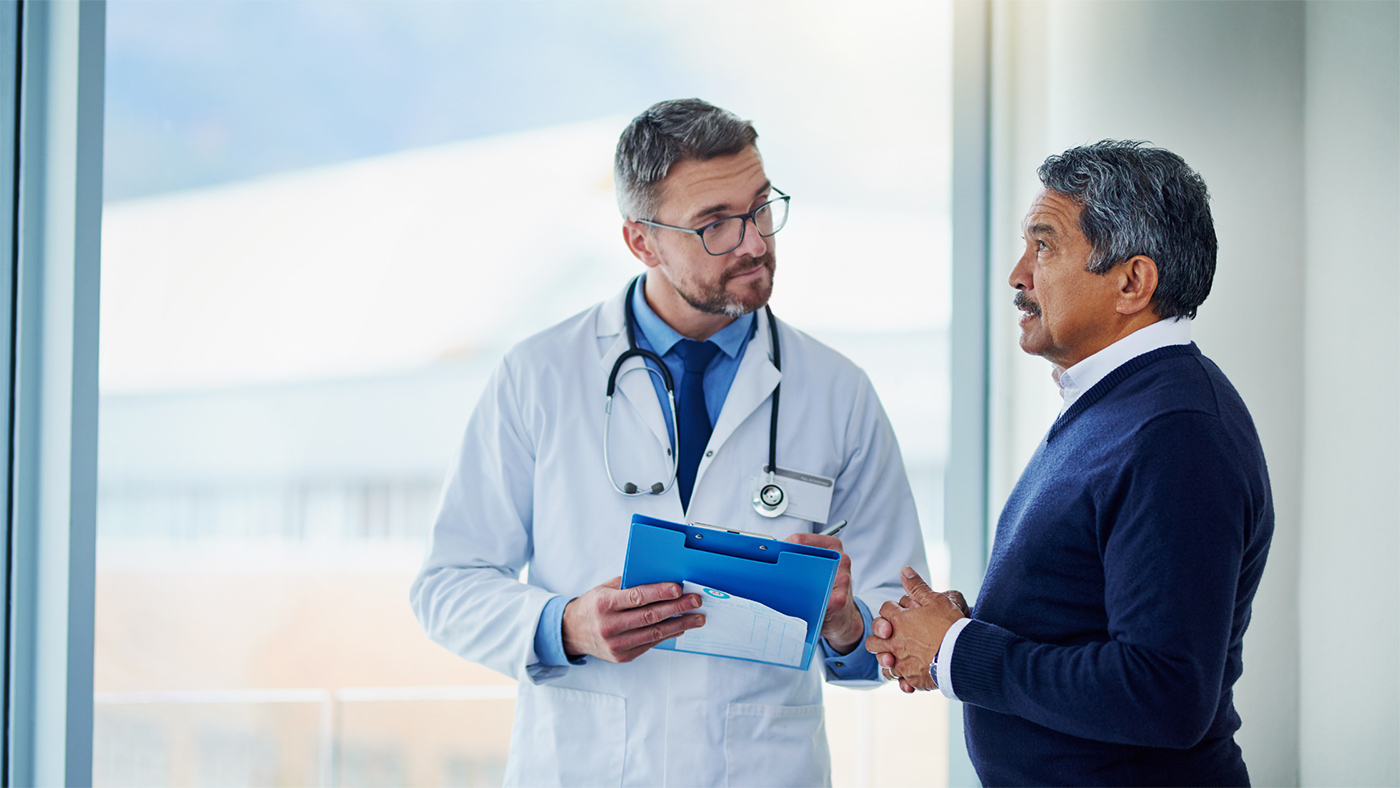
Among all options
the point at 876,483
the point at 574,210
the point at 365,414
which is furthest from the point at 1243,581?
the point at 365,414

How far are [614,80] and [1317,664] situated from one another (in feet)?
6.42

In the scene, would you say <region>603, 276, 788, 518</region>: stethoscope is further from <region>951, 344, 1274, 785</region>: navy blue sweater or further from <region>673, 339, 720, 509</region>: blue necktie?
<region>951, 344, 1274, 785</region>: navy blue sweater

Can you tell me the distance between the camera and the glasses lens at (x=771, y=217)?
1.51 meters

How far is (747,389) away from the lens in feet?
4.79

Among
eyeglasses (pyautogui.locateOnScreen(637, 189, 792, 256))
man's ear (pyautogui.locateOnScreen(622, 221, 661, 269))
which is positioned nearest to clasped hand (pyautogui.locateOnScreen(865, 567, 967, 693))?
eyeglasses (pyautogui.locateOnScreen(637, 189, 792, 256))

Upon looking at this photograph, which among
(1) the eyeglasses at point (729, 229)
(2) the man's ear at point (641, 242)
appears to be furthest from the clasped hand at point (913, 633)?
(2) the man's ear at point (641, 242)

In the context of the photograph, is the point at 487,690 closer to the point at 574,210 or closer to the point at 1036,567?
the point at 574,210

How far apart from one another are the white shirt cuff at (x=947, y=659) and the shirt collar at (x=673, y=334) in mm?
675

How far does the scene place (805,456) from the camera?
1478mm

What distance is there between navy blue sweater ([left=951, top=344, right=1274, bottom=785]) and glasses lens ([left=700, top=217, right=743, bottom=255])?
642 mm

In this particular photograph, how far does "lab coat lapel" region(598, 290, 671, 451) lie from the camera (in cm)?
143

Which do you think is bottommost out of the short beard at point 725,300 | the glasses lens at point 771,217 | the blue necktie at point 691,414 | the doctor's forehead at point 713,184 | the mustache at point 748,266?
the blue necktie at point 691,414

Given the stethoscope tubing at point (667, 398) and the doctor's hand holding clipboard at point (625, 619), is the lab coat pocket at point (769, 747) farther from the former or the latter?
the stethoscope tubing at point (667, 398)

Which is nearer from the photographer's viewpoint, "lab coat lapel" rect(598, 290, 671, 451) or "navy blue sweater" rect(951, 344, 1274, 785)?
"navy blue sweater" rect(951, 344, 1274, 785)
